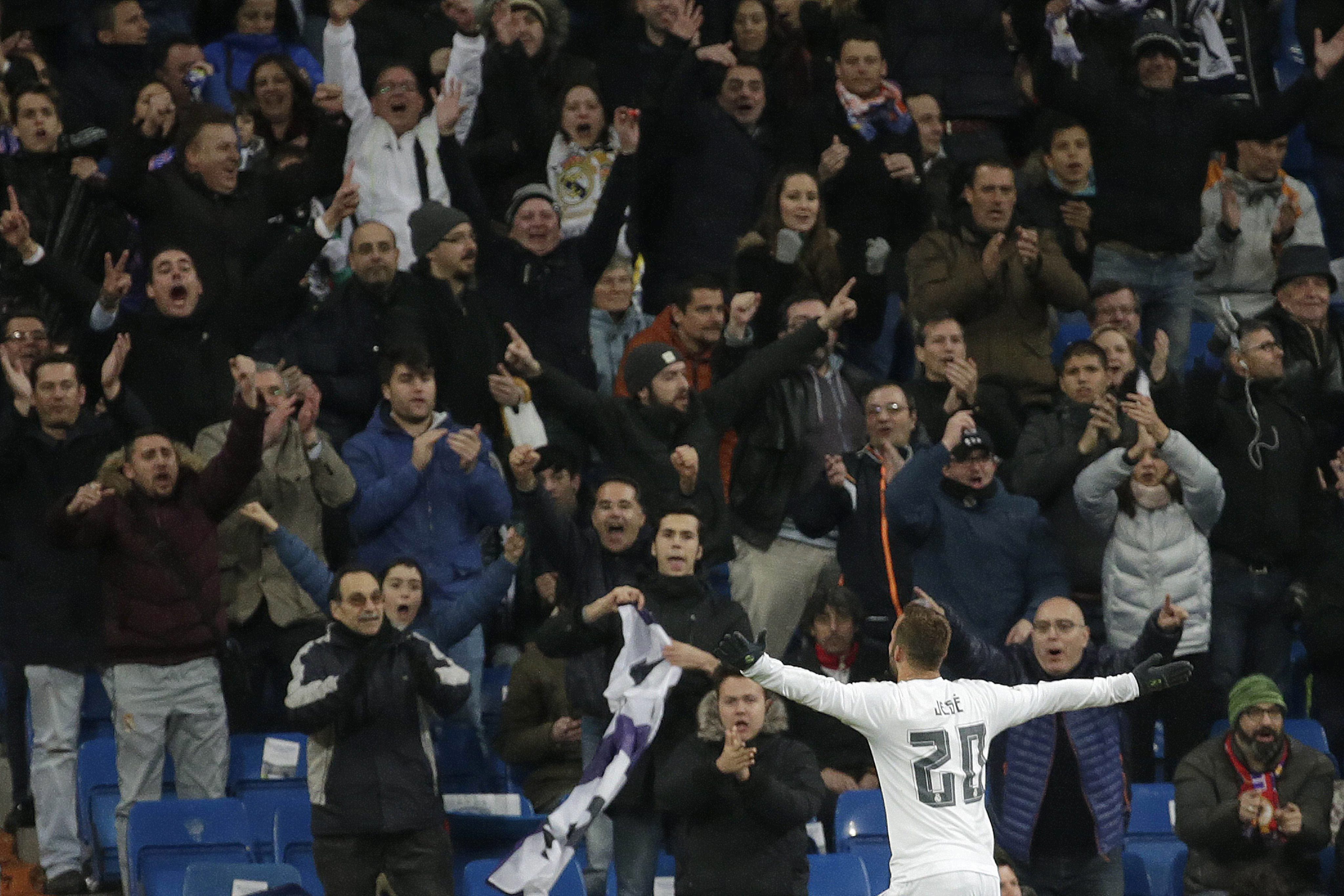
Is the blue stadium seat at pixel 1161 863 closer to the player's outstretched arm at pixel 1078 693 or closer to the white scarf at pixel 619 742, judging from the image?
the white scarf at pixel 619 742

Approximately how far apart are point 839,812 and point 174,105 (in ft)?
17.5

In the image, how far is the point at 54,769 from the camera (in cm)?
1023

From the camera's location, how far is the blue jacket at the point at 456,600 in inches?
397

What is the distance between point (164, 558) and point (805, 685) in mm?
3874

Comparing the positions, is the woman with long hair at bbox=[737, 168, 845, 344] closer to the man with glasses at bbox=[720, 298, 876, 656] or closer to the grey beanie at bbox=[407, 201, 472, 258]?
the man with glasses at bbox=[720, 298, 876, 656]

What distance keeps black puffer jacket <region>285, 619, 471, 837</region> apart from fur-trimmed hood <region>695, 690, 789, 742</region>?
36.7 inches

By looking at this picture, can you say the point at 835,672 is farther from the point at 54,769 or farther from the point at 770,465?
the point at 54,769

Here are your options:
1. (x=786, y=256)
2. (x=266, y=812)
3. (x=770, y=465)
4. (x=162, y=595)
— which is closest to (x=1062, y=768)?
(x=770, y=465)

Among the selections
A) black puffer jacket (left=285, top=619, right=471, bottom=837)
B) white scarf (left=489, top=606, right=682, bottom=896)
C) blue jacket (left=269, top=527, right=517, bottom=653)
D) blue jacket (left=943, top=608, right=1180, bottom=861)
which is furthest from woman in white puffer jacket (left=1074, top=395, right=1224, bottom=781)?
black puffer jacket (left=285, top=619, right=471, bottom=837)

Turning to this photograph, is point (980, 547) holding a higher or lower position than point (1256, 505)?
lower

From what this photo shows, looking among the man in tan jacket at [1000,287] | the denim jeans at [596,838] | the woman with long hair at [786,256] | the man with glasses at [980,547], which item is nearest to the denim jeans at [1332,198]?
the man in tan jacket at [1000,287]

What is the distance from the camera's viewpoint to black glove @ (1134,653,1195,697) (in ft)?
25.1

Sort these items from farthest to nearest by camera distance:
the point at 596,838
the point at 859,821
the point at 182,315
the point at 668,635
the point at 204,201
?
the point at 204,201
the point at 182,315
the point at 859,821
the point at 596,838
the point at 668,635

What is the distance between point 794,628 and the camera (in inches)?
441
